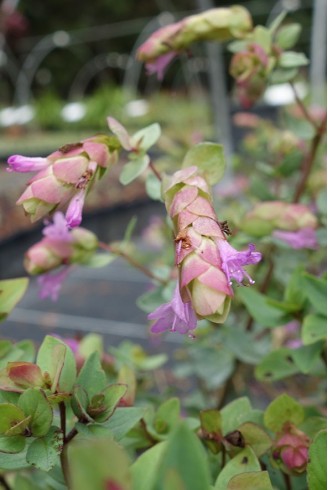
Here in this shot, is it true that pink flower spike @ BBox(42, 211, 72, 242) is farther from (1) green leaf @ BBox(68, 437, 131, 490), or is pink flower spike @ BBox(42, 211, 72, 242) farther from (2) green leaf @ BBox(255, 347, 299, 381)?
(1) green leaf @ BBox(68, 437, 131, 490)

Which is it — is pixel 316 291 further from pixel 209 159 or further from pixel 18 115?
pixel 18 115

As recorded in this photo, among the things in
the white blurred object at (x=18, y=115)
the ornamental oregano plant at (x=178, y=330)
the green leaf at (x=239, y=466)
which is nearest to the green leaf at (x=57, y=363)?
the ornamental oregano plant at (x=178, y=330)

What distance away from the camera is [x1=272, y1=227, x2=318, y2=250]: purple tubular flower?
653 millimetres

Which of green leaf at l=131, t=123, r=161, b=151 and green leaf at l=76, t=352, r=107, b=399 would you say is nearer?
green leaf at l=76, t=352, r=107, b=399

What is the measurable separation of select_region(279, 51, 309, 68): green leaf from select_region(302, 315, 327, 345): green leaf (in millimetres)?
287

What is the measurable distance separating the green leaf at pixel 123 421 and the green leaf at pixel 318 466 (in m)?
0.11

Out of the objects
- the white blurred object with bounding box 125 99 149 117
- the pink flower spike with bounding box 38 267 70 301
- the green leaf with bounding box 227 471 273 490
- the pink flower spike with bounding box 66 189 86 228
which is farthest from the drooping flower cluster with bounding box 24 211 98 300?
the white blurred object with bounding box 125 99 149 117

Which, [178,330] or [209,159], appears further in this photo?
[209,159]

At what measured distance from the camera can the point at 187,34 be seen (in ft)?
2.02

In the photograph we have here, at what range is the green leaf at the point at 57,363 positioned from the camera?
36 centimetres

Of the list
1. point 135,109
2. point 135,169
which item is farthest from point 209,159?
point 135,109

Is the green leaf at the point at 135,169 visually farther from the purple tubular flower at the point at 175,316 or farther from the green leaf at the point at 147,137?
the purple tubular flower at the point at 175,316

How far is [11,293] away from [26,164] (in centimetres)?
12

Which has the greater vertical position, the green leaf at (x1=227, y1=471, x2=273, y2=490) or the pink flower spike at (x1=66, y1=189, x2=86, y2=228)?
the pink flower spike at (x1=66, y1=189, x2=86, y2=228)
